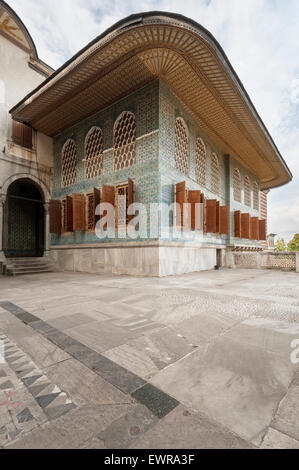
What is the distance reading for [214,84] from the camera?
738 centimetres

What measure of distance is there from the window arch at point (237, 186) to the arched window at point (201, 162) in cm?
358

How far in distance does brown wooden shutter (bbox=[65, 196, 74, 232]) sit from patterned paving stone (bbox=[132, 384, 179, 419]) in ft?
29.6

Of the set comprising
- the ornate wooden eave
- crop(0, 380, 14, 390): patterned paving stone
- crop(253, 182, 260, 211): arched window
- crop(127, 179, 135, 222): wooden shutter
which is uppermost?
the ornate wooden eave

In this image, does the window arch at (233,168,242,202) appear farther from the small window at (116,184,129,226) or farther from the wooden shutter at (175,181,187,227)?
the small window at (116,184,129,226)

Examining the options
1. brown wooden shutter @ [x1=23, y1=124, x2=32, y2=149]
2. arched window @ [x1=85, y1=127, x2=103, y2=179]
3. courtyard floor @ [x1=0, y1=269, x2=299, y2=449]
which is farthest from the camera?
brown wooden shutter @ [x1=23, y1=124, x2=32, y2=149]

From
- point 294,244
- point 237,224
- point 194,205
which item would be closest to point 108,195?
point 194,205

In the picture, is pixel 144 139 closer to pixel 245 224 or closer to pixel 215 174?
pixel 215 174

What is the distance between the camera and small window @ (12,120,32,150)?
994 cm

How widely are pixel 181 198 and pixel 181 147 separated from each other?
244 cm

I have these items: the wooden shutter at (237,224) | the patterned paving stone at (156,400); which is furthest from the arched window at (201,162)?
the patterned paving stone at (156,400)

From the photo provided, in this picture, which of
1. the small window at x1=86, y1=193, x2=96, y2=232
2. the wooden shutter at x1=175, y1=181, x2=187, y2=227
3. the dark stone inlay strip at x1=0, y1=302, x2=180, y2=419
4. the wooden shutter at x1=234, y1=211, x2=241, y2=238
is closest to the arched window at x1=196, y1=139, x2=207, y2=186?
the wooden shutter at x1=175, y1=181, x2=187, y2=227

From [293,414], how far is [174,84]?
355 inches
